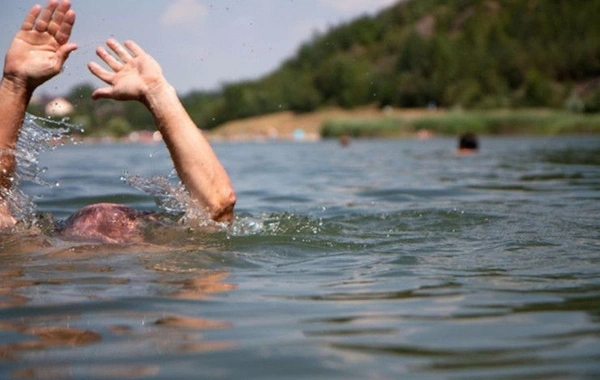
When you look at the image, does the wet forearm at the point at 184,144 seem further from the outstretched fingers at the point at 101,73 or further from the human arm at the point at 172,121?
the outstretched fingers at the point at 101,73

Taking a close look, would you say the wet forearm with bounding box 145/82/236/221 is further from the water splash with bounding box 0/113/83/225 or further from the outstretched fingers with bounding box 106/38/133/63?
the water splash with bounding box 0/113/83/225

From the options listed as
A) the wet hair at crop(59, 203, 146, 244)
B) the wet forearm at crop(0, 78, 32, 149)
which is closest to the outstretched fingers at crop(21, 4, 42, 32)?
the wet forearm at crop(0, 78, 32, 149)

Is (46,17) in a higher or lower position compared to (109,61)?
higher

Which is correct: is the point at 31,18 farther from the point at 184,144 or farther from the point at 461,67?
the point at 461,67

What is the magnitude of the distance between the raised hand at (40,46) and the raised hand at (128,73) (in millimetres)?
171

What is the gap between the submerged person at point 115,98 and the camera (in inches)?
193

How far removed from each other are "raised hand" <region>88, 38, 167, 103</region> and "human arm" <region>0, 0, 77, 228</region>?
0.61 feet

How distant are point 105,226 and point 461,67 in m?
79.2

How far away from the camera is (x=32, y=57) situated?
193 inches

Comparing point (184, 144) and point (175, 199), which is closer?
point (184, 144)

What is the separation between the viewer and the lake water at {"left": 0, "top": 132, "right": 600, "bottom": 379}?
9.09ft

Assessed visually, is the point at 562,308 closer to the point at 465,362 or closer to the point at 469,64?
the point at 465,362

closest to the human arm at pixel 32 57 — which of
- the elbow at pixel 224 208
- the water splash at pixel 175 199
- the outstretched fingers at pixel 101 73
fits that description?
the outstretched fingers at pixel 101 73

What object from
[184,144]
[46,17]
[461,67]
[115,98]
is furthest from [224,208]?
[461,67]
